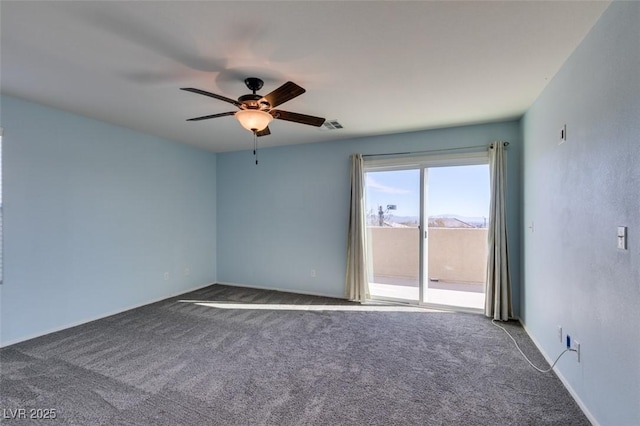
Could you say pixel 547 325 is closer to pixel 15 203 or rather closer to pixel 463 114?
pixel 463 114

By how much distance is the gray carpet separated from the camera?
6.32ft

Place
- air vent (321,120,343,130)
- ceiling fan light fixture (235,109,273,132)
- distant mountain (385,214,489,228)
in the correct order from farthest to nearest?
distant mountain (385,214,489,228)
air vent (321,120,343,130)
ceiling fan light fixture (235,109,273,132)

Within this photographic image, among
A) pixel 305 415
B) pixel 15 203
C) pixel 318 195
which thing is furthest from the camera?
pixel 318 195

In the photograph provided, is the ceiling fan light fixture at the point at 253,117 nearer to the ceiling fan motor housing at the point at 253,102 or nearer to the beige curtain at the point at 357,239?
the ceiling fan motor housing at the point at 253,102

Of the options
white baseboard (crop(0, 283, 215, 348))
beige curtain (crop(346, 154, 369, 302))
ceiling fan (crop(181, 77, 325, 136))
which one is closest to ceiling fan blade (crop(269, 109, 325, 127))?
ceiling fan (crop(181, 77, 325, 136))

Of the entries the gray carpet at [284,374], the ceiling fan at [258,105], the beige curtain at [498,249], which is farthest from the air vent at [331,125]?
the gray carpet at [284,374]

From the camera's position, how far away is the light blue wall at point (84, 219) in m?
2.97

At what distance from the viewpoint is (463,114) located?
3453 millimetres

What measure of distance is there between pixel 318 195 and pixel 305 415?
11.0 feet

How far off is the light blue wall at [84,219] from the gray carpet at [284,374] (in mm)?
389

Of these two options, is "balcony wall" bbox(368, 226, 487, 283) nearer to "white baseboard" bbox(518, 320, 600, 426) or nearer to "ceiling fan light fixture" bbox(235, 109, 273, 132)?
"white baseboard" bbox(518, 320, 600, 426)

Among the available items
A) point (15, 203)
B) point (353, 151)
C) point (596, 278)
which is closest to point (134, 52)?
point (15, 203)

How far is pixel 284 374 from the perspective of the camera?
2.39 m

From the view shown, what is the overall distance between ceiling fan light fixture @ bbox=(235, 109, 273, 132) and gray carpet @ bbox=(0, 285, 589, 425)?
2121 millimetres
